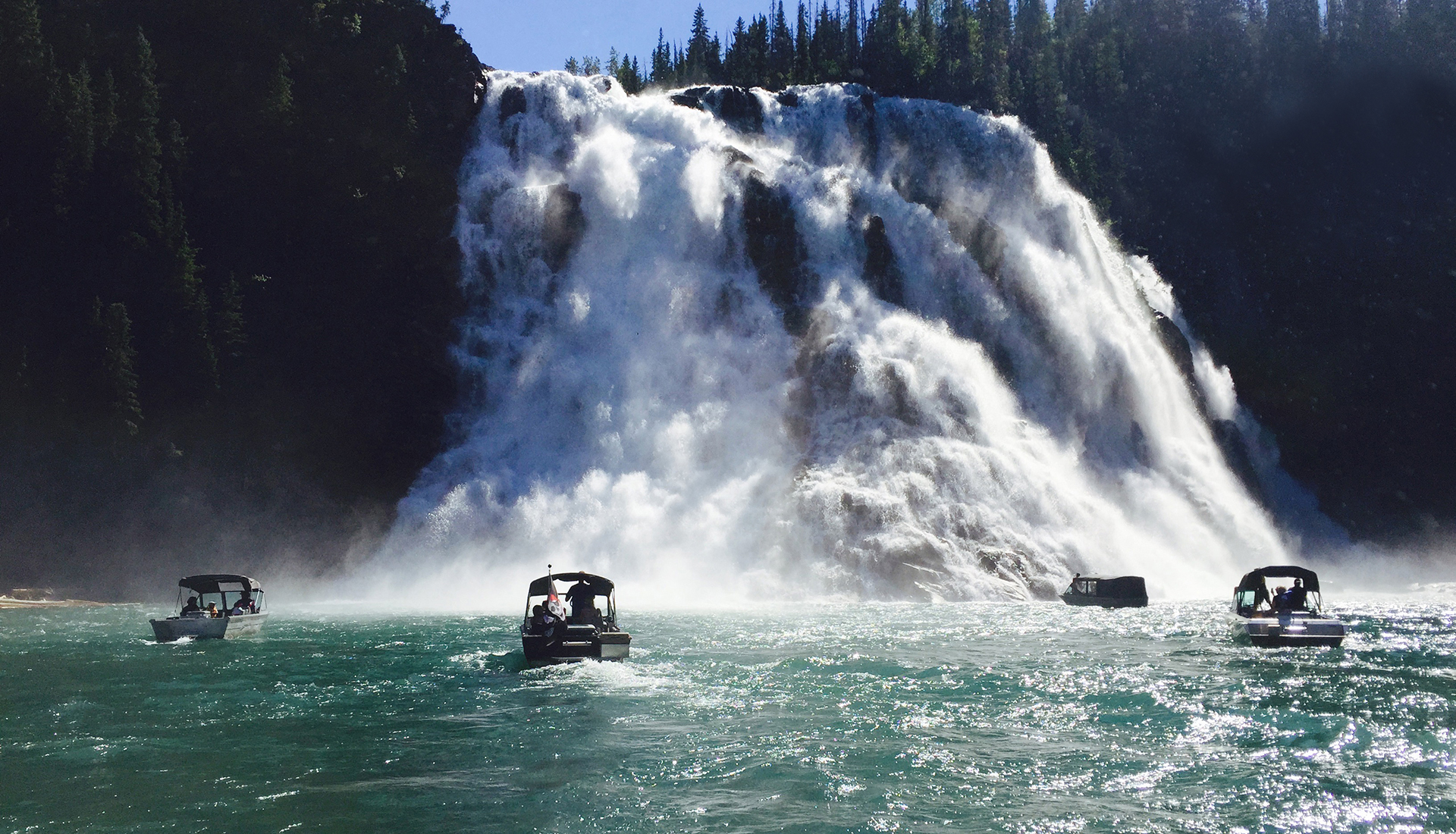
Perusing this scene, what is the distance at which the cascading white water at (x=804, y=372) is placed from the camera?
149 feet

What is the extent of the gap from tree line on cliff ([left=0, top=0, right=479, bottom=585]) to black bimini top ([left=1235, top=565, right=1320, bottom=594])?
36307 millimetres

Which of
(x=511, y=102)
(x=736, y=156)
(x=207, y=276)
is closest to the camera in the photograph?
(x=207, y=276)

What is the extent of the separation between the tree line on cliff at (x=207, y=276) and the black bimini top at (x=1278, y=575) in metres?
36.3

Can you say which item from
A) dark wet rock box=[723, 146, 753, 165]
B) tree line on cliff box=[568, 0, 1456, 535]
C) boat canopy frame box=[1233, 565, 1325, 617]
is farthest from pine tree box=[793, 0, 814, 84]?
boat canopy frame box=[1233, 565, 1325, 617]

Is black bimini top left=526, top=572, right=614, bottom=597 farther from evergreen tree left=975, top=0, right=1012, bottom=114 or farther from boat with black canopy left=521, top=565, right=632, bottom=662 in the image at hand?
evergreen tree left=975, top=0, right=1012, bottom=114

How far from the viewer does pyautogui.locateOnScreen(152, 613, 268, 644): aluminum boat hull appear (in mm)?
30438

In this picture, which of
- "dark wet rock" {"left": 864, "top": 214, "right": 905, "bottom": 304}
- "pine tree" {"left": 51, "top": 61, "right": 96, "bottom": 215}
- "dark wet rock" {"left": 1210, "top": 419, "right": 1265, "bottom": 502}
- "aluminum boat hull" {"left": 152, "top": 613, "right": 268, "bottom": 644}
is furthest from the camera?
"dark wet rock" {"left": 1210, "top": 419, "right": 1265, "bottom": 502}

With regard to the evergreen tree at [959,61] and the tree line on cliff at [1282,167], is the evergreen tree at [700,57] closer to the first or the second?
the tree line on cliff at [1282,167]

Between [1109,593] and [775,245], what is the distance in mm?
26345

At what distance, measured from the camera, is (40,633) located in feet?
104

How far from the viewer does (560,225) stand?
57.6 m

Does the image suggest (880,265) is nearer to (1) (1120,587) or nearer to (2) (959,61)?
(1) (1120,587)

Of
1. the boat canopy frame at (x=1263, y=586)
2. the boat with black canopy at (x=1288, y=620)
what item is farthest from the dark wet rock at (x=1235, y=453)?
the boat with black canopy at (x=1288, y=620)

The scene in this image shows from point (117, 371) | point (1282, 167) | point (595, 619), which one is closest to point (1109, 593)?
point (595, 619)
